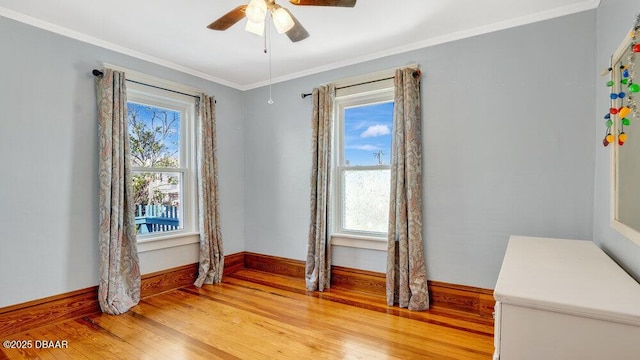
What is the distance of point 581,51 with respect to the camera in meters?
2.40

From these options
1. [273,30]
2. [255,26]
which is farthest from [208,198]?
[255,26]

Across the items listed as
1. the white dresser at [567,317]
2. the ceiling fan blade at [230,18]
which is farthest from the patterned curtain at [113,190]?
the white dresser at [567,317]

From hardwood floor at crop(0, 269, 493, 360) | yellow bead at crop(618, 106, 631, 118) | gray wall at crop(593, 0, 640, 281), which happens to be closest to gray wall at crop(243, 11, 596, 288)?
gray wall at crop(593, 0, 640, 281)

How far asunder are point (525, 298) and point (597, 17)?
7.96 ft

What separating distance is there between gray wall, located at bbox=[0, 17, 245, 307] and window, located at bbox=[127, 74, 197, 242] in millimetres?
434

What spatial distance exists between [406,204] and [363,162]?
723mm

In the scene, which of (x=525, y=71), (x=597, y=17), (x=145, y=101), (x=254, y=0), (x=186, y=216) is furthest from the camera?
(x=186, y=216)

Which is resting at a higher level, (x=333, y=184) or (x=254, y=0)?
(x=254, y=0)

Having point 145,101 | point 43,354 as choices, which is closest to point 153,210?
point 145,101

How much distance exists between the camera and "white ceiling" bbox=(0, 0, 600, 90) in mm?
2391

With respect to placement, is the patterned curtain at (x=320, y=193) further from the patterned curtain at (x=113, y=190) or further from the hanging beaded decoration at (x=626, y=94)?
the hanging beaded decoration at (x=626, y=94)

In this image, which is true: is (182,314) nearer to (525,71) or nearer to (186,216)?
(186,216)

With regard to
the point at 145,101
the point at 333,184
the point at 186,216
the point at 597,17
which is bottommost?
the point at 186,216

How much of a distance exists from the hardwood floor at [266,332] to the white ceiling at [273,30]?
2471 mm
